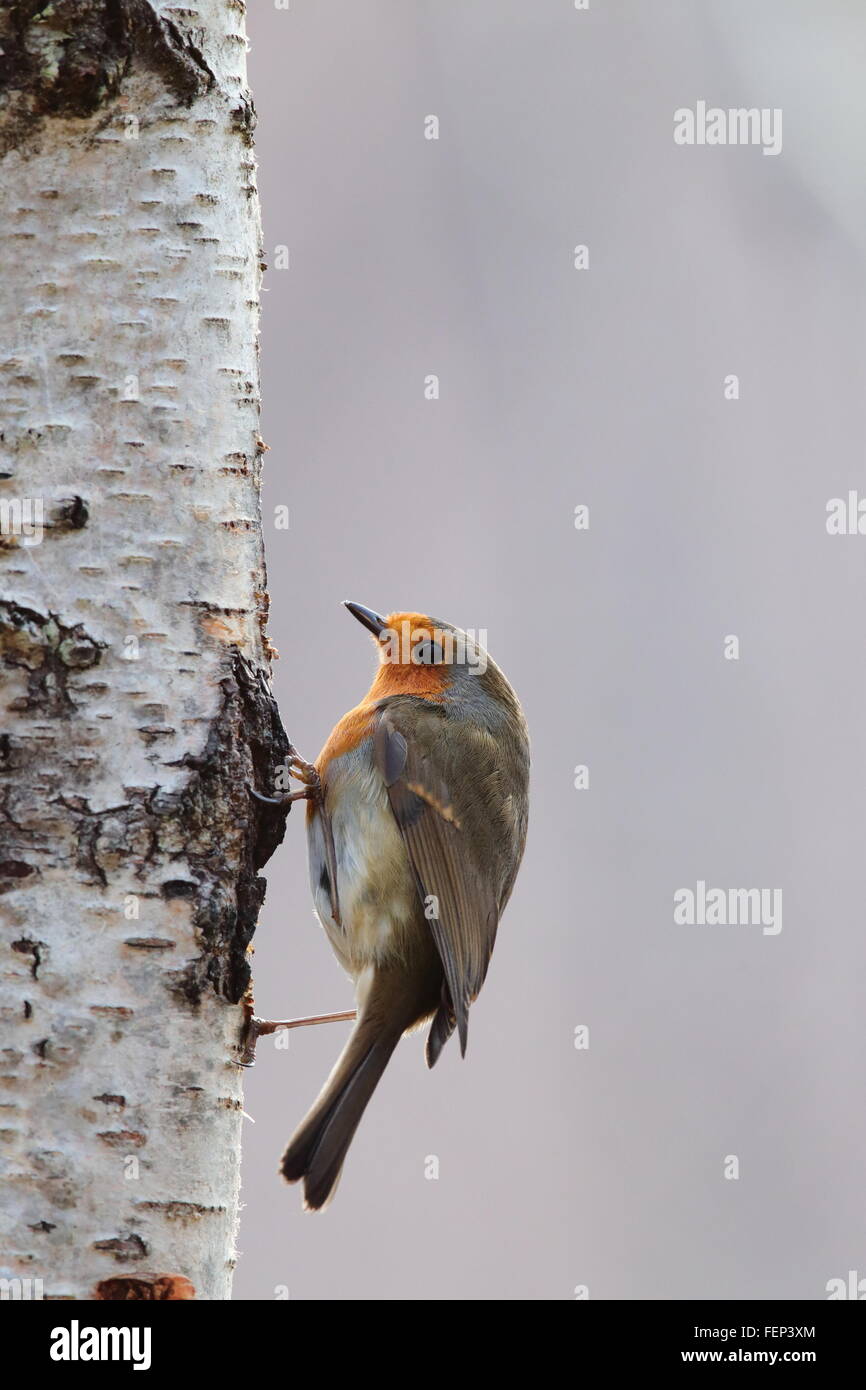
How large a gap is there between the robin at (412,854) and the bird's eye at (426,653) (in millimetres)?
90

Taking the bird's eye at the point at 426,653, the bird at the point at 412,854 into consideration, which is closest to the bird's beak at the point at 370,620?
the bird's eye at the point at 426,653

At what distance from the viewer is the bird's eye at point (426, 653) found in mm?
3699

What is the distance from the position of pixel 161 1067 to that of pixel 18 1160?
23 centimetres

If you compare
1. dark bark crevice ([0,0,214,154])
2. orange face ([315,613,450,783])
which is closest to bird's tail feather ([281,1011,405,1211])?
orange face ([315,613,450,783])

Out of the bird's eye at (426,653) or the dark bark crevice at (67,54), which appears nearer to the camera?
the dark bark crevice at (67,54)

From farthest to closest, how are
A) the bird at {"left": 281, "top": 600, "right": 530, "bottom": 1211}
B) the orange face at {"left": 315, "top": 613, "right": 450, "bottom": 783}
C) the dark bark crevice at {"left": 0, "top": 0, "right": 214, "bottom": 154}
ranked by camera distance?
the orange face at {"left": 315, "top": 613, "right": 450, "bottom": 783} < the bird at {"left": 281, "top": 600, "right": 530, "bottom": 1211} < the dark bark crevice at {"left": 0, "top": 0, "right": 214, "bottom": 154}

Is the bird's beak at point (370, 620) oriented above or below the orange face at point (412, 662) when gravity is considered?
above

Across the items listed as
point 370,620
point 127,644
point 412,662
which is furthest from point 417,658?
point 127,644

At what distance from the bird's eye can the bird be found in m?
0.10

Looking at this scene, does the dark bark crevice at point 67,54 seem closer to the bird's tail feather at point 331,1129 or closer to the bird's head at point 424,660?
the bird's head at point 424,660

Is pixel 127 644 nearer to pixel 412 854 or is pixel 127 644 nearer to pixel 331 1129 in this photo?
pixel 331 1129

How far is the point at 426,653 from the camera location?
3703mm

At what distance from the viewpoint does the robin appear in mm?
3285

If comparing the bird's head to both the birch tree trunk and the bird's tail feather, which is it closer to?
the bird's tail feather
